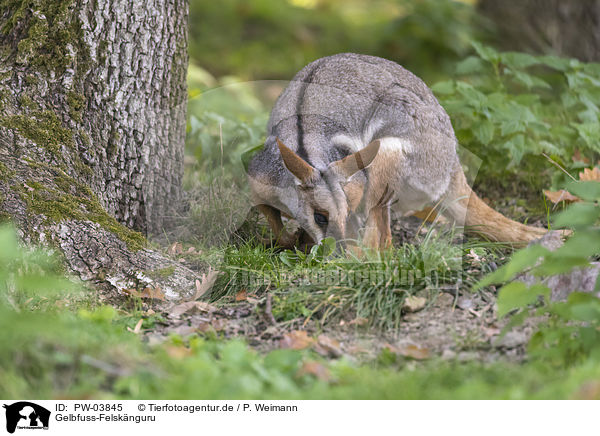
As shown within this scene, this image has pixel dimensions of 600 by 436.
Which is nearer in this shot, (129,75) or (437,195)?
(129,75)

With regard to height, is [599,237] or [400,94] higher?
[400,94]

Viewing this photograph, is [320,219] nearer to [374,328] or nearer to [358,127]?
[358,127]

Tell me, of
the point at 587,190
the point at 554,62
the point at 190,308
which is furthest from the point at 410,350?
the point at 554,62

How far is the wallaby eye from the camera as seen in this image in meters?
4.89

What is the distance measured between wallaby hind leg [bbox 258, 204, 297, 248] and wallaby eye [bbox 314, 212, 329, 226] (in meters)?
0.41

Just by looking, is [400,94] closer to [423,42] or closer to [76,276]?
[76,276]

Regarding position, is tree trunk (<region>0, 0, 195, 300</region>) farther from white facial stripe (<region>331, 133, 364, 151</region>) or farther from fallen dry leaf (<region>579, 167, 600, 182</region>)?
fallen dry leaf (<region>579, 167, 600, 182</region>)

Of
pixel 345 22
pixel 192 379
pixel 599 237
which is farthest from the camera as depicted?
pixel 345 22

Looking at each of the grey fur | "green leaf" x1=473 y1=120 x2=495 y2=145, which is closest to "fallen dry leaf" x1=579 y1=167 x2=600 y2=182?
"green leaf" x1=473 y1=120 x2=495 y2=145

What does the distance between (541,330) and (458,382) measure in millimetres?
710

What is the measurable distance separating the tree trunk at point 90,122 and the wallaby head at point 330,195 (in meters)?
1.07

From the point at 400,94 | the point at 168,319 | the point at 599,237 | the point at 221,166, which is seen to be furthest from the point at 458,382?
the point at 221,166

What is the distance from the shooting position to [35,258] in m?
3.71

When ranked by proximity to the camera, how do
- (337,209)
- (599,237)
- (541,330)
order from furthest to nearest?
(337,209), (541,330), (599,237)
